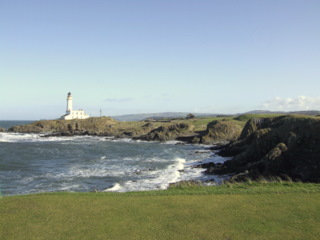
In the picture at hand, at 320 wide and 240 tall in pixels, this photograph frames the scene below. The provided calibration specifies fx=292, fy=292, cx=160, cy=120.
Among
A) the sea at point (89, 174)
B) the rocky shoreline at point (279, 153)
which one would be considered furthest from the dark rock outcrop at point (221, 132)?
the sea at point (89, 174)

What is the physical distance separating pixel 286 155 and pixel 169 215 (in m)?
18.7

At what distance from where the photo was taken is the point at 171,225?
10.6 m

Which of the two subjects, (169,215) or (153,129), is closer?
(169,215)

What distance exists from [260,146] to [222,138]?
35.8m

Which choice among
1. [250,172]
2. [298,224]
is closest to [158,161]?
[250,172]

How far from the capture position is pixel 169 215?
11.6 m

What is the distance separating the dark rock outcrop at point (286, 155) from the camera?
2427 centimetres

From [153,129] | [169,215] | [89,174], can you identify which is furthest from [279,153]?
[153,129]

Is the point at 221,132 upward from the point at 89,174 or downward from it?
upward

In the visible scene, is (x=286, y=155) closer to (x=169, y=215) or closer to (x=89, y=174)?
(x=169, y=215)

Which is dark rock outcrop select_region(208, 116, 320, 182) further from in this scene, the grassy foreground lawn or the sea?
the grassy foreground lawn

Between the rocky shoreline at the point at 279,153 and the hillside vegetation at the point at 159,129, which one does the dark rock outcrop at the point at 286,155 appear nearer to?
the rocky shoreline at the point at 279,153

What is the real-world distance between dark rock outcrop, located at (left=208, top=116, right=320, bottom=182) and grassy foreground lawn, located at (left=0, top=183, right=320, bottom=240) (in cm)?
913

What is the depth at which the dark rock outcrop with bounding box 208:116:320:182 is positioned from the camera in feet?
79.6
